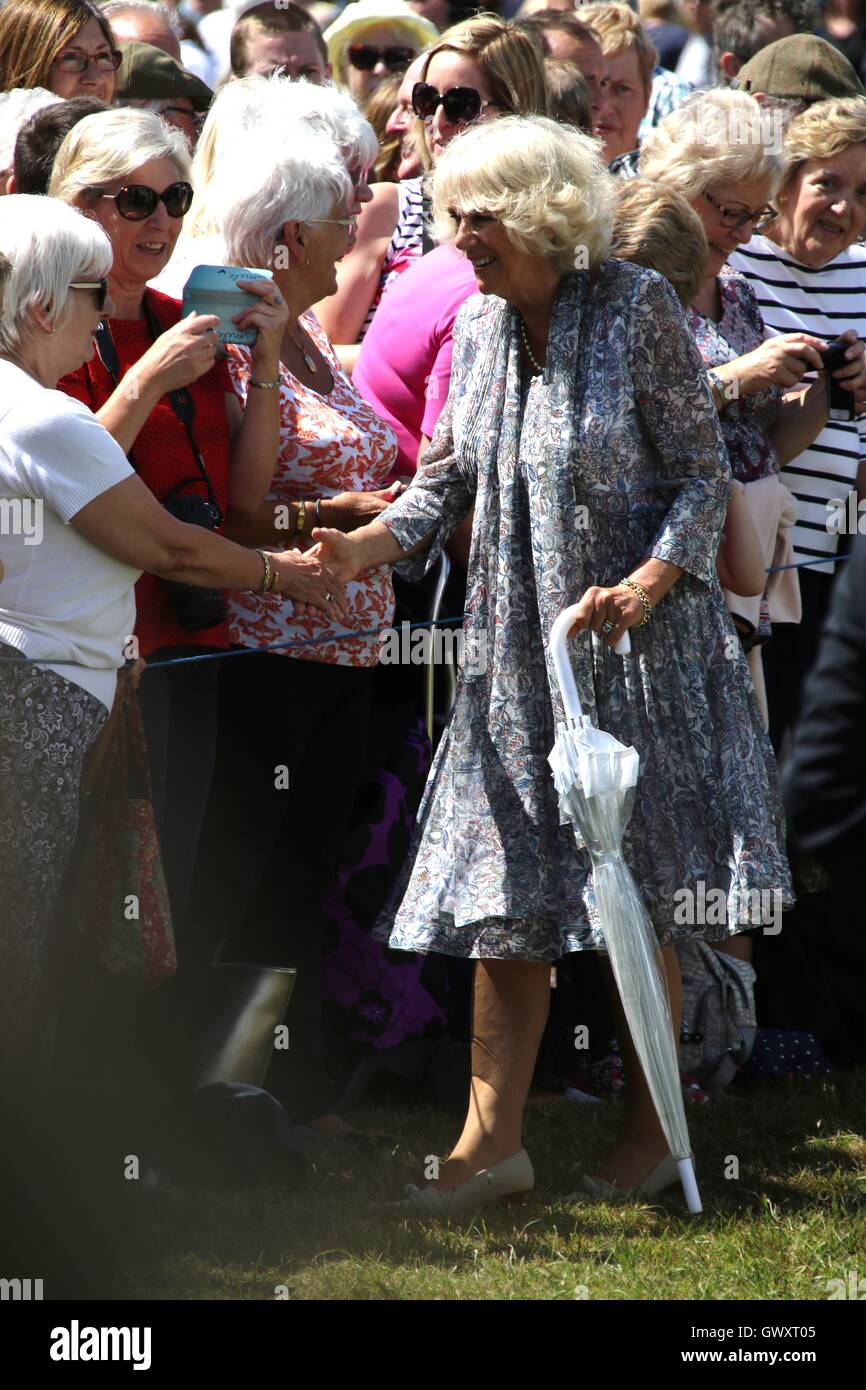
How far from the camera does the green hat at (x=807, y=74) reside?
5.71m

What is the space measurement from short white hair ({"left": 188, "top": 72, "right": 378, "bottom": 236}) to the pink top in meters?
0.31

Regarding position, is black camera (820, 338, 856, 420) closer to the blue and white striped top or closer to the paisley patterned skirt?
the blue and white striped top

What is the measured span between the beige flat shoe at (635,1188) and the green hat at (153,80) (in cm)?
347

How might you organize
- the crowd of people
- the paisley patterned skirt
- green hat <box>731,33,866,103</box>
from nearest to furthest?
1. the crowd of people
2. the paisley patterned skirt
3. green hat <box>731,33,866,103</box>

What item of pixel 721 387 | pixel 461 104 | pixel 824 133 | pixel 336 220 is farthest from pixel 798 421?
pixel 336 220

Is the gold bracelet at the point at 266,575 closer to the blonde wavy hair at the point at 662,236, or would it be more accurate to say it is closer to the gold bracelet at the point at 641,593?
the gold bracelet at the point at 641,593

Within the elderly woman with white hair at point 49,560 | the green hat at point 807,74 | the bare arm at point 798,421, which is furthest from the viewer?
the green hat at point 807,74

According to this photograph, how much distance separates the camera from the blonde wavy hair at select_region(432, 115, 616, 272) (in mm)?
A: 3529

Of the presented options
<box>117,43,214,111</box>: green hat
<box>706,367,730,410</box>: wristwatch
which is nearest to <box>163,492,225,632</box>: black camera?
<box>706,367,730,410</box>: wristwatch

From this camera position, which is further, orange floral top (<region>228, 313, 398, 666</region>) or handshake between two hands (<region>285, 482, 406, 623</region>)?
orange floral top (<region>228, 313, 398, 666</region>)

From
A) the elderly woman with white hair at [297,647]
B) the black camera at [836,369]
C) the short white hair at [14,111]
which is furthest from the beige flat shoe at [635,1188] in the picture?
the short white hair at [14,111]

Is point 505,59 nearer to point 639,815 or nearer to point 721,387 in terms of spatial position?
point 721,387

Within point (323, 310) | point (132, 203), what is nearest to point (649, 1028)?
point (132, 203)

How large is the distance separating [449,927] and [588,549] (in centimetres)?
81
